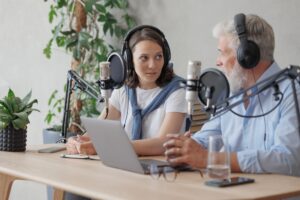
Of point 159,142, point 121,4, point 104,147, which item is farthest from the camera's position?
point 121,4

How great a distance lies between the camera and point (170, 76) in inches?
114

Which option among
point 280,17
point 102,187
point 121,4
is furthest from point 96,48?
point 102,187

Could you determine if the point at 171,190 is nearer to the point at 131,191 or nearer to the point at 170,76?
the point at 131,191

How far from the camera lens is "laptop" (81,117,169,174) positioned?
212 cm

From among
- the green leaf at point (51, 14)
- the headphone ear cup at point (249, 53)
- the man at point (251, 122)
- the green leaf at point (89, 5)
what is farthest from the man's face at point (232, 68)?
the green leaf at point (51, 14)

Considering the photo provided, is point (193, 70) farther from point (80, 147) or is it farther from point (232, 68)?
point (80, 147)

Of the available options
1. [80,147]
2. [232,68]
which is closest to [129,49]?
[80,147]

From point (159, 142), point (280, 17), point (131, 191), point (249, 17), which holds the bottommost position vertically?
point (131, 191)

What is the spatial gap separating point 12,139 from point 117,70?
0.53 metres

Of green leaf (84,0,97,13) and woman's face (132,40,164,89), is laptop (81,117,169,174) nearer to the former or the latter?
woman's face (132,40,164,89)

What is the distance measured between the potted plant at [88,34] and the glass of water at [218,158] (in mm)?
2140

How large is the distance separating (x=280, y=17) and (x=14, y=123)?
1466mm

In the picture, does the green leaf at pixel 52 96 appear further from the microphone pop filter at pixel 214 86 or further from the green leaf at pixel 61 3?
the microphone pop filter at pixel 214 86

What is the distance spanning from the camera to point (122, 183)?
6.41 ft
